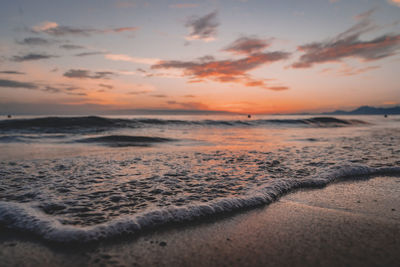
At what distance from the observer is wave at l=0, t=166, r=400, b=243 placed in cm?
228

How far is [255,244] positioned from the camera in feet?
6.95

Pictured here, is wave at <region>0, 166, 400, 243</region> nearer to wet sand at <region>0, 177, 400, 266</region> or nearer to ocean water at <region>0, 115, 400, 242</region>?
ocean water at <region>0, 115, 400, 242</region>

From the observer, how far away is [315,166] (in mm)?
5199

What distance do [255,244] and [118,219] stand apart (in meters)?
1.46

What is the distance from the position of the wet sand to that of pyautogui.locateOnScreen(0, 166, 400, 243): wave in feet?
0.38

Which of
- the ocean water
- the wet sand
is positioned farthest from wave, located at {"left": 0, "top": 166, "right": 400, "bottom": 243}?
the wet sand

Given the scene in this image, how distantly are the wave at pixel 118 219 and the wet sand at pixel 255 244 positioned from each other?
0.11 meters

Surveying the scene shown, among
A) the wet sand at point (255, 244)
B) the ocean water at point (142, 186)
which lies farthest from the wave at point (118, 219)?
the wet sand at point (255, 244)

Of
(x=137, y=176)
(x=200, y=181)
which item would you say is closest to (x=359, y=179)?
(x=200, y=181)

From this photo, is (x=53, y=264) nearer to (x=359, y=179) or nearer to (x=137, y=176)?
(x=137, y=176)

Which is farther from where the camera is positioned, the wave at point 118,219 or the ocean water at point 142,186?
the ocean water at point 142,186

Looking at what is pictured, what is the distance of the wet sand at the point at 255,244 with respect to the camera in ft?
6.10

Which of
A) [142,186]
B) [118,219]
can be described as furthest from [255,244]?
[142,186]

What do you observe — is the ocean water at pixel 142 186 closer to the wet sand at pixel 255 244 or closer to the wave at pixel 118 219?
the wave at pixel 118 219
